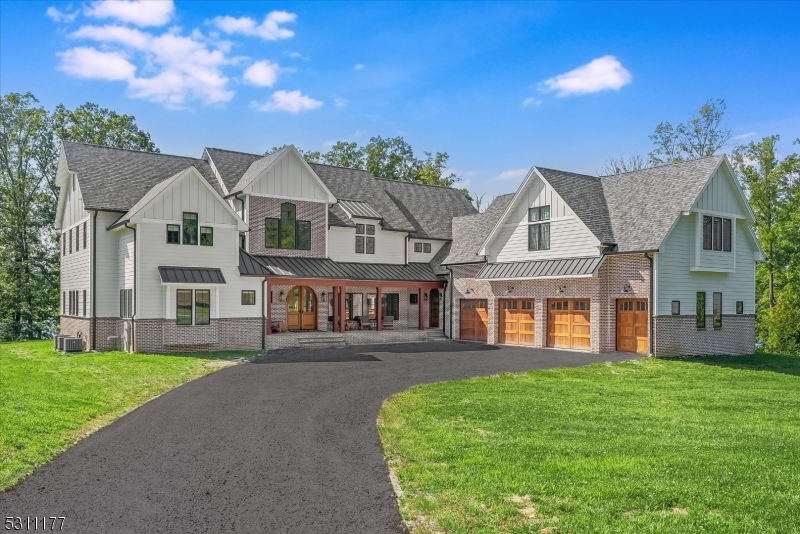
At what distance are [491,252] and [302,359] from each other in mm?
11007

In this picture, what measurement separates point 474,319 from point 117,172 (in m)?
17.3

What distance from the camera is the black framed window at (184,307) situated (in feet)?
78.3

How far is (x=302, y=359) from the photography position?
71.8ft

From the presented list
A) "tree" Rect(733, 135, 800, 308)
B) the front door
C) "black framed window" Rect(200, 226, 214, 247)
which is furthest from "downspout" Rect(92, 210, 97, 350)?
"tree" Rect(733, 135, 800, 308)

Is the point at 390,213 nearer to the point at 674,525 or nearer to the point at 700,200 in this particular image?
the point at 700,200

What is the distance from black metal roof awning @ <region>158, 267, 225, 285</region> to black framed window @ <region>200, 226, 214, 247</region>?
3.18 feet

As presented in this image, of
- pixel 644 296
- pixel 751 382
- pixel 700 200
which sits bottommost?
pixel 751 382

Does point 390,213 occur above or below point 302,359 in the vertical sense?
above

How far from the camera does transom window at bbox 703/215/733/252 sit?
2481 cm

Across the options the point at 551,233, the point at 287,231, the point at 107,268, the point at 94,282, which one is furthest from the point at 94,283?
the point at 551,233

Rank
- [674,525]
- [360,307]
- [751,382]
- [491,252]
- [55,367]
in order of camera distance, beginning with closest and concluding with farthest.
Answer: [674,525] → [751,382] → [55,367] → [491,252] → [360,307]

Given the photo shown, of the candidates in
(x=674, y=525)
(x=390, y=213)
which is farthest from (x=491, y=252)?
(x=674, y=525)

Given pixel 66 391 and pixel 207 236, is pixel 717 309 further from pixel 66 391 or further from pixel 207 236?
pixel 66 391

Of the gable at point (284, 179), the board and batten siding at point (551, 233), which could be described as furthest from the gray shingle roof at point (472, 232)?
the gable at point (284, 179)
